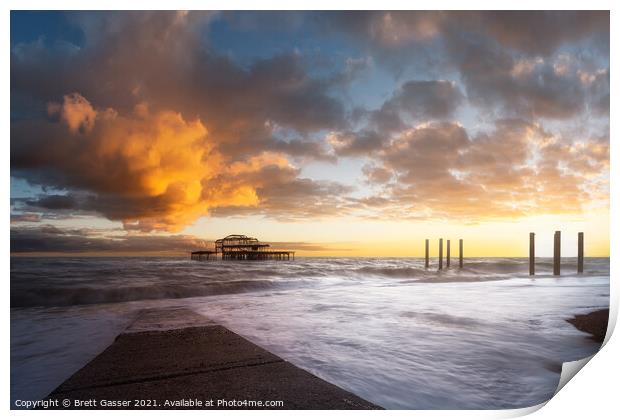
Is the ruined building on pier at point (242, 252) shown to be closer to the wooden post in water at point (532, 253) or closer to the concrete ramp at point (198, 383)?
the wooden post in water at point (532, 253)

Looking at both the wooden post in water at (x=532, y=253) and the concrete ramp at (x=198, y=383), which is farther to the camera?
the wooden post in water at (x=532, y=253)

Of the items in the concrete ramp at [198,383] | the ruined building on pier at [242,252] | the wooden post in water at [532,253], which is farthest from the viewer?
the ruined building on pier at [242,252]

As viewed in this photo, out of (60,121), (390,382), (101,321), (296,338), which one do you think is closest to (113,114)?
(60,121)

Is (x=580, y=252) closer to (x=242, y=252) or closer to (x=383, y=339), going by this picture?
(x=383, y=339)

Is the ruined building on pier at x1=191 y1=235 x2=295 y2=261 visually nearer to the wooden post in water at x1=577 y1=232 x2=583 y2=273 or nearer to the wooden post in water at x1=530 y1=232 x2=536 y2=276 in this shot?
the wooden post in water at x1=530 y1=232 x2=536 y2=276

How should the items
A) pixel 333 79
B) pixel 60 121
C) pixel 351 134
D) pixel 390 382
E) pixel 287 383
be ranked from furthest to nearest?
pixel 351 134
pixel 333 79
pixel 60 121
pixel 390 382
pixel 287 383

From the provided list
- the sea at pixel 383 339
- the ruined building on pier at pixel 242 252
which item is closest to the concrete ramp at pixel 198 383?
the sea at pixel 383 339

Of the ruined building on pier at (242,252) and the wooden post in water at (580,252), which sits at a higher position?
the wooden post in water at (580,252)

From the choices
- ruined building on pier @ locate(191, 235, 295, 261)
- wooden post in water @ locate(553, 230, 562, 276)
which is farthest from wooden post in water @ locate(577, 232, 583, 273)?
ruined building on pier @ locate(191, 235, 295, 261)
